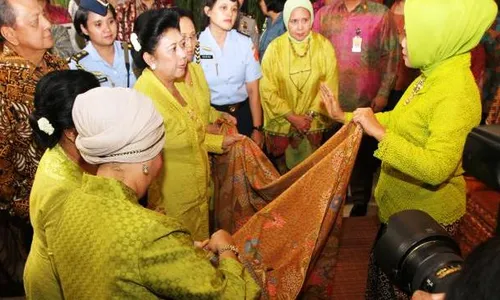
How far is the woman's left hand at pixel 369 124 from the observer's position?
1.86 metres

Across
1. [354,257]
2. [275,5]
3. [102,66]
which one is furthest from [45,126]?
[275,5]

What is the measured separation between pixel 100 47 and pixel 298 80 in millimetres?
1292

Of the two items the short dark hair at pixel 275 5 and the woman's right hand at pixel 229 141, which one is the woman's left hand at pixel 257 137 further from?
the short dark hair at pixel 275 5

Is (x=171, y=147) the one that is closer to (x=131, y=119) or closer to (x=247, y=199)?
(x=247, y=199)

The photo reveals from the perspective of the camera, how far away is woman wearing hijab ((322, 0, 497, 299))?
1.73 meters

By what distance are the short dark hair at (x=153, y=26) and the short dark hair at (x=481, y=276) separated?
5.84 feet

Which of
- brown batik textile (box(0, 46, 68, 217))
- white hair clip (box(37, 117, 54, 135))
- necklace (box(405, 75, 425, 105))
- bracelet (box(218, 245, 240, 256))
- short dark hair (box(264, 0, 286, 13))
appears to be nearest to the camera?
bracelet (box(218, 245, 240, 256))

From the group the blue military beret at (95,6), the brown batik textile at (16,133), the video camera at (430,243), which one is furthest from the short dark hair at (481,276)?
the blue military beret at (95,6)

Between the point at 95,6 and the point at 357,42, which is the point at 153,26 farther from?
the point at 357,42

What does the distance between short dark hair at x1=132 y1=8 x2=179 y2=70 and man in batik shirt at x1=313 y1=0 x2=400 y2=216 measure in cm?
171

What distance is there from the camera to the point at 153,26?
2.24 m

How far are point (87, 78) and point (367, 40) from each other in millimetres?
2416

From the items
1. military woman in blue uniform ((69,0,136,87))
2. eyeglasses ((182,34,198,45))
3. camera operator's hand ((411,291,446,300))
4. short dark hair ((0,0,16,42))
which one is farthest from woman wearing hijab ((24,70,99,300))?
military woman in blue uniform ((69,0,136,87))

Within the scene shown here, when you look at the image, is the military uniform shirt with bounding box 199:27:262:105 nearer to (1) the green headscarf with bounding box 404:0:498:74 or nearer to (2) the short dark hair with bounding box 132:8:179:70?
(2) the short dark hair with bounding box 132:8:179:70
